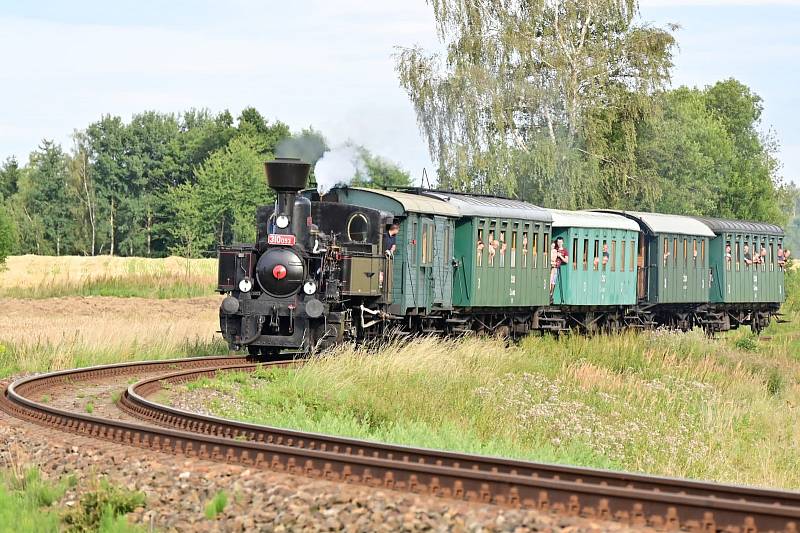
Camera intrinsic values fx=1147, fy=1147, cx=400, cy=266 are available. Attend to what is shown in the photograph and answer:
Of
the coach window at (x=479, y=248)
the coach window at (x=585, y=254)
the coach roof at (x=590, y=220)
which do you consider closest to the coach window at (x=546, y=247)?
the coach roof at (x=590, y=220)

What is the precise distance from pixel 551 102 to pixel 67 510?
32527 mm

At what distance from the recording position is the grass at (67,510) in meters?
8.29

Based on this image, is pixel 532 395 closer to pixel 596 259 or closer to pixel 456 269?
pixel 456 269

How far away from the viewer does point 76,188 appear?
85188 millimetres

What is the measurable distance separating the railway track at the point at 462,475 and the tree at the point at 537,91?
2699 centimetres

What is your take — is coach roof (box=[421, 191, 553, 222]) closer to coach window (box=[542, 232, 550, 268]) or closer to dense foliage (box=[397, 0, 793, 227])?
coach window (box=[542, 232, 550, 268])

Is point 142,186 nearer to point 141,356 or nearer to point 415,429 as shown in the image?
point 141,356

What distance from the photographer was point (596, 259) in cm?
2666

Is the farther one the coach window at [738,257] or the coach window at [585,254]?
the coach window at [738,257]

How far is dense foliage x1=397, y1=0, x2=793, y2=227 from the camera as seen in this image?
127 feet

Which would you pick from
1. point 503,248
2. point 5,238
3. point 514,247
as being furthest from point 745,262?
point 5,238

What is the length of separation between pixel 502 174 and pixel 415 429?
2669cm

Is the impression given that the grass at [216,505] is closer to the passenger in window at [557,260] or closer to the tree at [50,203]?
the passenger in window at [557,260]

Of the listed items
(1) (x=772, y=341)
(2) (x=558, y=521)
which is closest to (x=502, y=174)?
(1) (x=772, y=341)
